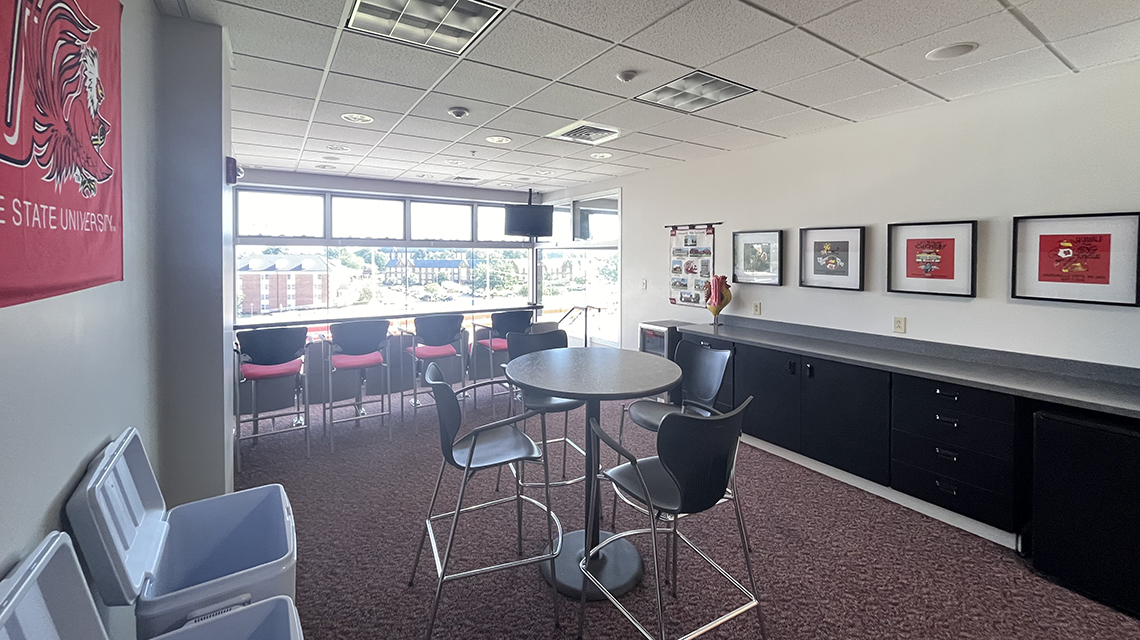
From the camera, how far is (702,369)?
312cm

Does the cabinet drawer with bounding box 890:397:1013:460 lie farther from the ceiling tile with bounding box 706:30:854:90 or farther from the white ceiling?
the ceiling tile with bounding box 706:30:854:90

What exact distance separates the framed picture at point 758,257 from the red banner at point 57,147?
4.28 meters

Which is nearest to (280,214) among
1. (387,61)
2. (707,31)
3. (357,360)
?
(357,360)

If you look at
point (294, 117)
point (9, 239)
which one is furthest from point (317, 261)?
point (9, 239)

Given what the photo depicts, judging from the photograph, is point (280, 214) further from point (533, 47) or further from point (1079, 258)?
point (1079, 258)

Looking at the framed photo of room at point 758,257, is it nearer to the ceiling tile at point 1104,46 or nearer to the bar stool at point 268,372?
the ceiling tile at point 1104,46

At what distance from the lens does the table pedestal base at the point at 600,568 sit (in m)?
2.30

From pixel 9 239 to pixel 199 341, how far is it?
167 cm

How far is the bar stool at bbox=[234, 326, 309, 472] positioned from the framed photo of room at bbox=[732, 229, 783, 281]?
390cm

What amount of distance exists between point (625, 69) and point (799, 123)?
1.73 m

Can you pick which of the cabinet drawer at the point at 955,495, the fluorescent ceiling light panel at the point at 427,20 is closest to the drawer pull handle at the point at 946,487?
the cabinet drawer at the point at 955,495

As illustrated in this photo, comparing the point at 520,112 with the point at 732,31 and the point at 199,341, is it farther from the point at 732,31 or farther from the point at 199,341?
the point at 199,341

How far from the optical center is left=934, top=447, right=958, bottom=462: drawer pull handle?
9.49ft

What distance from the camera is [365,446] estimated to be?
4.29 m
